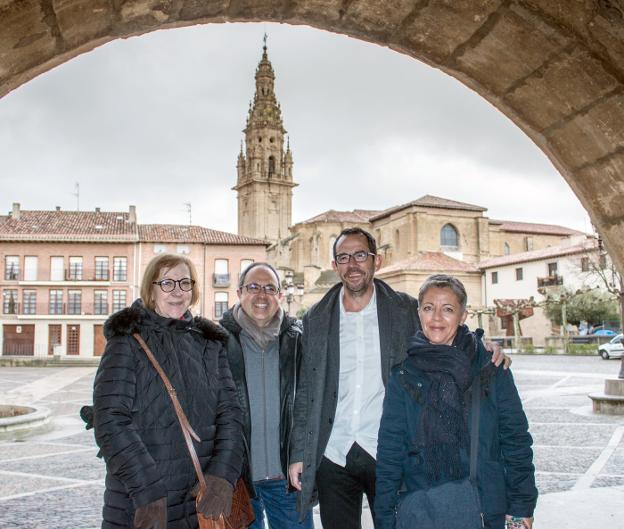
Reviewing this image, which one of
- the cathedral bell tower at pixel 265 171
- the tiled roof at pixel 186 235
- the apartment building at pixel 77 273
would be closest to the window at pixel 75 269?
the apartment building at pixel 77 273

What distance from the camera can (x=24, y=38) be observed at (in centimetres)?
200

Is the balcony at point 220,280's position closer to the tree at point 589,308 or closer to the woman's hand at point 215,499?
the tree at point 589,308

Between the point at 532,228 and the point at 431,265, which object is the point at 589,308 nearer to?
the point at 431,265

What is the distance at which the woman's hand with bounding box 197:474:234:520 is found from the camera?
2.29 metres

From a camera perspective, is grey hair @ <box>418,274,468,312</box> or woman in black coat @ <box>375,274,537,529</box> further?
grey hair @ <box>418,274,468,312</box>

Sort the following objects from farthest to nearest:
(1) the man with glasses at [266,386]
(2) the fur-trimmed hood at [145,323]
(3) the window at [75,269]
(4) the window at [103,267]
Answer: (4) the window at [103,267], (3) the window at [75,269], (1) the man with glasses at [266,386], (2) the fur-trimmed hood at [145,323]

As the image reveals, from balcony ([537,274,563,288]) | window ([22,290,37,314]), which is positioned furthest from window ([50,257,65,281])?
balcony ([537,274,563,288])

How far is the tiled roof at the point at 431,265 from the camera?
1666 inches

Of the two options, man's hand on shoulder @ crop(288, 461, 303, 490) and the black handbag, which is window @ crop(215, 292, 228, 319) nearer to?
man's hand on shoulder @ crop(288, 461, 303, 490)

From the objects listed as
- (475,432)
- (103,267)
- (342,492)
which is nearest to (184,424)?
(342,492)

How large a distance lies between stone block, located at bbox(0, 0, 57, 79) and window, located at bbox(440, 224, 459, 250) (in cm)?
4979

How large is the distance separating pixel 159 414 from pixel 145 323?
35cm

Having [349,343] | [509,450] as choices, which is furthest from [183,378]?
[509,450]

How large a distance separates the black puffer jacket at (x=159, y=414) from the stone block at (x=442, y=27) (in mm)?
1397
